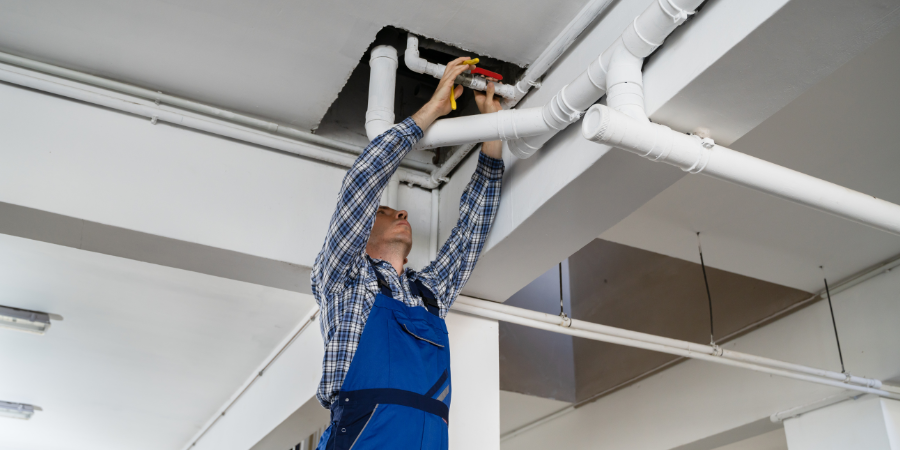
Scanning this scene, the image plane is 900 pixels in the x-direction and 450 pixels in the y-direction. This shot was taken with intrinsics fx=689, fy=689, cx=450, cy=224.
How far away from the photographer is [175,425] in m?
5.43

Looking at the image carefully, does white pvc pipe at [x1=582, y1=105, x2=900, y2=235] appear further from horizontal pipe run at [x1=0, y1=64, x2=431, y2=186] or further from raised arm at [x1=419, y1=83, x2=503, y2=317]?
horizontal pipe run at [x1=0, y1=64, x2=431, y2=186]

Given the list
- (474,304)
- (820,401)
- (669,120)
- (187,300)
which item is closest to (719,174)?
(669,120)

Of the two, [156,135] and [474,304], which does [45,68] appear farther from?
[474,304]

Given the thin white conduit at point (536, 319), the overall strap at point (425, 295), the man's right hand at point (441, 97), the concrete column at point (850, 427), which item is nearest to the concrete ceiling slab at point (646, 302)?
the thin white conduit at point (536, 319)

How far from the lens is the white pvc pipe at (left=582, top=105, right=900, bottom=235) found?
1.47 m

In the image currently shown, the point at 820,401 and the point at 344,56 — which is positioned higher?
the point at 344,56

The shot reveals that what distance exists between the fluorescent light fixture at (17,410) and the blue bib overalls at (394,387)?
14.4 ft

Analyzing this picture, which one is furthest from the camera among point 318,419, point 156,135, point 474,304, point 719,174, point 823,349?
point 823,349

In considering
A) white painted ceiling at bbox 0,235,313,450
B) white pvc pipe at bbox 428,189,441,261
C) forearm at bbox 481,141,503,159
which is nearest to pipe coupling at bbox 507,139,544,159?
forearm at bbox 481,141,503,159

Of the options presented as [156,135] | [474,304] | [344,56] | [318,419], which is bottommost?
[318,419]

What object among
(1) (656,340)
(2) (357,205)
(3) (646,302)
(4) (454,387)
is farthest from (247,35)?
(3) (646,302)

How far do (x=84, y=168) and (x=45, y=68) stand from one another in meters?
0.36

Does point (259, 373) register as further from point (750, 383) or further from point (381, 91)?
point (750, 383)

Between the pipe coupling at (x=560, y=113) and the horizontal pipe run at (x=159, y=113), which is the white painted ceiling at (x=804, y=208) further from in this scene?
the horizontal pipe run at (x=159, y=113)
